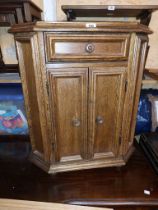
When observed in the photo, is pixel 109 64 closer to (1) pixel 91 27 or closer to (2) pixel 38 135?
(1) pixel 91 27

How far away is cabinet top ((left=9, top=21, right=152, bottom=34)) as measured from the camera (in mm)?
812

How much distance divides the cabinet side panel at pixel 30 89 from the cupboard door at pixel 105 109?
33cm

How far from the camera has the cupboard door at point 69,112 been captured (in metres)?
0.95

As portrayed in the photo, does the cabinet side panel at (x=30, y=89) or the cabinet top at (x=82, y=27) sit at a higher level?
the cabinet top at (x=82, y=27)

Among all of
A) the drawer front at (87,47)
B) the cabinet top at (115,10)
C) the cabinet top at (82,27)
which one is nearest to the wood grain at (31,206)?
the drawer front at (87,47)

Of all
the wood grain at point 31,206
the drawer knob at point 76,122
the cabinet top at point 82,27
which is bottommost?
the wood grain at point 31,206

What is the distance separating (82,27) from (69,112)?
0.48m

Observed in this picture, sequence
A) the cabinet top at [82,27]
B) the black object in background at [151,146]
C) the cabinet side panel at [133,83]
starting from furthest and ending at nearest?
the black object in background at [151,146] < the cabinet side panel at [133,83] < the cabinet top at [82,27]

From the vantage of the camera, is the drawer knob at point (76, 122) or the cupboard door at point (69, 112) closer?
the cupboard door at point (69, 112)

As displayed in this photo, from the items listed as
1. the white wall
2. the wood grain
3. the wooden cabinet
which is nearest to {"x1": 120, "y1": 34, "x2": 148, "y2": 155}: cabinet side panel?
the wooden cabinet

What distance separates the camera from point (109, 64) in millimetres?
953

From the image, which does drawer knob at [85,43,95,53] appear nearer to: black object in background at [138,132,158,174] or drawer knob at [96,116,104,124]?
drawer knob at [96,116,104,124]

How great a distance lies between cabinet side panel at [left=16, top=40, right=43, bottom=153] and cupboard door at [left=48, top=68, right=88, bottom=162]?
0.38 feet

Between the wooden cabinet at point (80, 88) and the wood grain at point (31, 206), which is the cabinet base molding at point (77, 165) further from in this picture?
the wood grain at point (31, 206)
